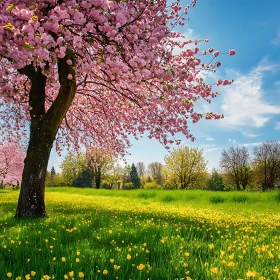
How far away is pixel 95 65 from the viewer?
7676 mm

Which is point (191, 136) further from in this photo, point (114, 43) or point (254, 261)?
point (254, 261)

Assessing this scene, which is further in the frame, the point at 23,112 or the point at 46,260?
the point at 23,112

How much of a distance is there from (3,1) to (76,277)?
6460 mm

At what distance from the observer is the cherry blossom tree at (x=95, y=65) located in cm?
572

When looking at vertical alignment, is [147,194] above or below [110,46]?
below

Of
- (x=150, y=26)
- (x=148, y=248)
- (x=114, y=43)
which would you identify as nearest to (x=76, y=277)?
(x=148, y=248)

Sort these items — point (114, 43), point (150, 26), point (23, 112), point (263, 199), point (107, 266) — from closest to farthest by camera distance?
point (107, 266) < point (114, 43) < point (150, 26) < point (23, 112) < point (263, 199)

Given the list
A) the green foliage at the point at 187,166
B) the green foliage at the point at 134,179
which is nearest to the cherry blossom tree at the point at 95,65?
the green foliage at the point at 187,166

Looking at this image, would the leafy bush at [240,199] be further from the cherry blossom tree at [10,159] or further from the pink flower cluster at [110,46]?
the cherry blossom tree at [10,159]

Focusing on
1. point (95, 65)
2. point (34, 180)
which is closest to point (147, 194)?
point (34, 180)

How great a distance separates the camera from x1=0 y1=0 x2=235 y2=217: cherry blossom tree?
572cm

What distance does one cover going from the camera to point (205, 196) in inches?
836

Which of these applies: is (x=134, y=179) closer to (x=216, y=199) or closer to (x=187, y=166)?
(x=187, y=166)

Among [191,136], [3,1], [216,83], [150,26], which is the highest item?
[150,26]
